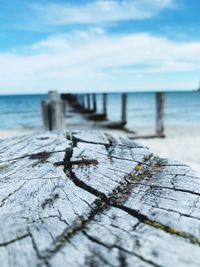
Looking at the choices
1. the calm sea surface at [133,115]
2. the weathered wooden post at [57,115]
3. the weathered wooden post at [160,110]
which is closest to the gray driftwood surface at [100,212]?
the weathered wooden post at [57,115]

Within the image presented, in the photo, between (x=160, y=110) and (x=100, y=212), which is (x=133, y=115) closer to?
(x=160, y=110)

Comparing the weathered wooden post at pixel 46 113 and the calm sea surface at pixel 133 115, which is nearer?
the weathered wooden post at pixel 46 113

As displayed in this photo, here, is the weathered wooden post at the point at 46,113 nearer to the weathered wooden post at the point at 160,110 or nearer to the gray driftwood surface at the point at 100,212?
the weathered wooden post at the point at 160,110

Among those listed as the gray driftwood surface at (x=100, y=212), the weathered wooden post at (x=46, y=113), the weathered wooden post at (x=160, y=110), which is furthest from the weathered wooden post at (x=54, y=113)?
the gray driftwood surface at (x=100, y=212)

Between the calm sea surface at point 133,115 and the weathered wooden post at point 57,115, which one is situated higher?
the weathered wooden post at point 57,115

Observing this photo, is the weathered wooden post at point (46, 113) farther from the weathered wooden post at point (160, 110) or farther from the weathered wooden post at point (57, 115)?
the weathered wooden post at point (160, 110)

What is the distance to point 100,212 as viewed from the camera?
1062 millimetres

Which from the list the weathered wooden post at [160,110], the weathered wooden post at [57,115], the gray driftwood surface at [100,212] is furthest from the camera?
the weathered wooden post at [160,110]

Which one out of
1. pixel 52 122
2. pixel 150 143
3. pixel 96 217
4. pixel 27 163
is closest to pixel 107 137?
pixel 27 163

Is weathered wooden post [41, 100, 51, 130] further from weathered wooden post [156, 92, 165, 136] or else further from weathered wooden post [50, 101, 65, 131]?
weathered wooden post [156, 92, 165, 136]

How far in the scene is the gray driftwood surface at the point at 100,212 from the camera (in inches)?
32.3

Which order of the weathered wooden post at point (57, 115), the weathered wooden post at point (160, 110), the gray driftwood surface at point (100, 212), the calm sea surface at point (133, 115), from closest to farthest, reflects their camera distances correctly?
the gray driftwood surface at point (100, 212) < the weathered wooden post at point (57, 115) < the weathered wooden post at point (160, 110) < the calm sea surface at point (133, 115)

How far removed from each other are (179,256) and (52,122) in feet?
21.6

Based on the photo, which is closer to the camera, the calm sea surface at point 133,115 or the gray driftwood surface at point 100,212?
the gray driftwood surface at point 100,212
